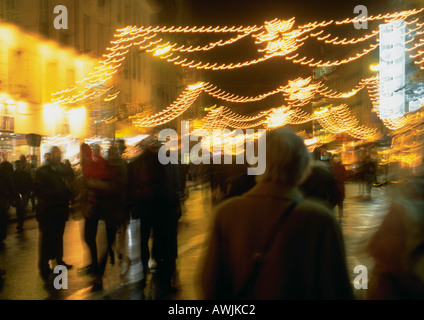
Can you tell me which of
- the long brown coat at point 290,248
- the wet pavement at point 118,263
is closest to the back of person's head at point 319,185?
the wet pavement at point 118,263

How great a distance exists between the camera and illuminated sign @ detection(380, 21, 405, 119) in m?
57.5

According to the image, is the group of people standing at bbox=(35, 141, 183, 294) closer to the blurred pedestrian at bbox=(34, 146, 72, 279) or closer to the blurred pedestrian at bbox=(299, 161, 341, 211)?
the blurred pedestrian at bbox=(34, 146, 72, 279)

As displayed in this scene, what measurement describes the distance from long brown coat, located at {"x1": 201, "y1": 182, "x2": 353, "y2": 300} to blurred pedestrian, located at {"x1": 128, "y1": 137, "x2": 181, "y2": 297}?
5220 millimetres

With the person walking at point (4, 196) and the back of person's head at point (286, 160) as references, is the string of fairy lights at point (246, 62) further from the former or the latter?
the back of person's head at point (286, 160)

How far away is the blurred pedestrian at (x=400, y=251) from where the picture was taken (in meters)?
3.27

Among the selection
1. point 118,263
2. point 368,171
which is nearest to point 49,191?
point 118,263

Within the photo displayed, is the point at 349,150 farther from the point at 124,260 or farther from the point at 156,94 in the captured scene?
the point at 124,260

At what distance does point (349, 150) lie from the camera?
52.0 m

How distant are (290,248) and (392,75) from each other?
62580 millimetres

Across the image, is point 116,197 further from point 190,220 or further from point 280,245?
point 190,220

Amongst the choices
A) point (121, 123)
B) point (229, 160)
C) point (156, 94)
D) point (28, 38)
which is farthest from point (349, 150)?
point (229, 160)

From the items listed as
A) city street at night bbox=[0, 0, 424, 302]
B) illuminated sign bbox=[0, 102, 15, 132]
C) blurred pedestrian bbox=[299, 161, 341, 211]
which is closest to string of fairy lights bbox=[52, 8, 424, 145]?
city street at night bbox=[0, 0, 424, 302]

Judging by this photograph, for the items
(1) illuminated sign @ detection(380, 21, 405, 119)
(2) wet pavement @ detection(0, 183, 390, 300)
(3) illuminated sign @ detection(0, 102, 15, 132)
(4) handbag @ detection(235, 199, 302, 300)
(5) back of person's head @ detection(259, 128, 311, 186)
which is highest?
(1) illuminated sign @ detection(380, 21, 405, 119)

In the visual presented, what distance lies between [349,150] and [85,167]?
46.0 metres
